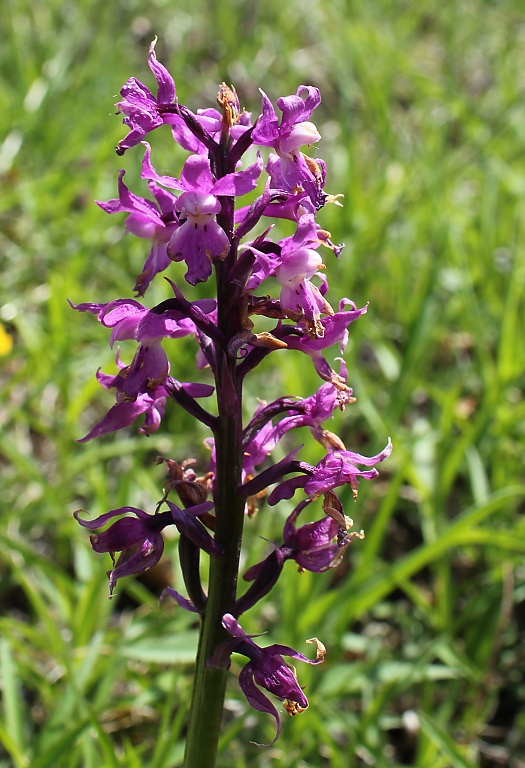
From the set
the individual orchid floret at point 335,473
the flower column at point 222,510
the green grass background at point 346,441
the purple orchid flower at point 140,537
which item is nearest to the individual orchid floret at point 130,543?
the purple orchid flower at point 140,537

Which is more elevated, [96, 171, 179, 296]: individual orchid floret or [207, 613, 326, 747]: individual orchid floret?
[96, 171, 179, 296]: individual orchid floret

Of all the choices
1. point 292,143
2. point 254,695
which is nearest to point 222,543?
point 254,695

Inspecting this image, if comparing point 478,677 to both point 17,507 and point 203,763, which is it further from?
point 17,507

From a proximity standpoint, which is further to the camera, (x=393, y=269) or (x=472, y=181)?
(x=472, y=181)

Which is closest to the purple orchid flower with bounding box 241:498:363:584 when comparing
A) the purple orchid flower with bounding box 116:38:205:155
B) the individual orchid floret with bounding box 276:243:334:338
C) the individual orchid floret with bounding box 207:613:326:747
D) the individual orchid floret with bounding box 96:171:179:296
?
the individual orchid floret with bounding box 207:613:326:747

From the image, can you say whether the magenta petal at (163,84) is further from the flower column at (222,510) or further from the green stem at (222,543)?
the green stem at (222,543)

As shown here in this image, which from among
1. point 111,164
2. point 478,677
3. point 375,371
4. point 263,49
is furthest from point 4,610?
point 263,49

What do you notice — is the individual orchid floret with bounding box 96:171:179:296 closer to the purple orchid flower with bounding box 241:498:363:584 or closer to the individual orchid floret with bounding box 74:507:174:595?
the individual orchid floret with bounding box 74:507:174:595
